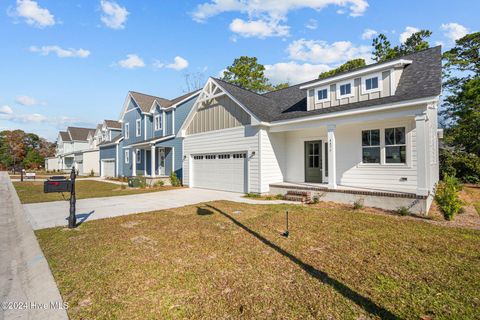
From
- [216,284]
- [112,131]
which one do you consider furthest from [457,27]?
[112,131]

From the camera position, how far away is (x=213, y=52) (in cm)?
1984

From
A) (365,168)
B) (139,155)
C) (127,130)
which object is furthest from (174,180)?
(365,168)

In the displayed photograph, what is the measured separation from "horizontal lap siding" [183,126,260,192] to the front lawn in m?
5.36

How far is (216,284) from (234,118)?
33.7 feet

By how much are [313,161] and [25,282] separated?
444 inches

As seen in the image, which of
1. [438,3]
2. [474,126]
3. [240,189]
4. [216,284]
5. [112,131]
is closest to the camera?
[216,284]

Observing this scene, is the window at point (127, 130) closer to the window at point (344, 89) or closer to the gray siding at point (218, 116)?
the gray siding at point (218, 116)

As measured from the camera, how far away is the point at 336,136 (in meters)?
11.0

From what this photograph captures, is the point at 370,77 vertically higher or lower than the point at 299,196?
higher

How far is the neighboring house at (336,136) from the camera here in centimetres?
830

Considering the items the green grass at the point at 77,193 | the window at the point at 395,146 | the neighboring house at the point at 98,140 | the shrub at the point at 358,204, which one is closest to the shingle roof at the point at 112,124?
the neighboring house at the point at 98,140

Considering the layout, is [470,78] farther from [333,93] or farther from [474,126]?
[333,93]

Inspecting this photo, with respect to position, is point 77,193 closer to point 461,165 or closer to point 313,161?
point 313,161

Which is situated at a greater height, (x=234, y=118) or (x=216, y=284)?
(x=234, y=118)
